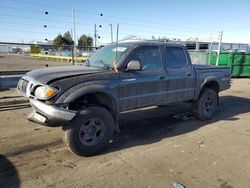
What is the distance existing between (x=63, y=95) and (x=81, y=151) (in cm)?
104

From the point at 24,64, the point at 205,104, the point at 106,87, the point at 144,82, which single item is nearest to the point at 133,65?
the point at 144,82

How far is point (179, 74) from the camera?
19.4 ft

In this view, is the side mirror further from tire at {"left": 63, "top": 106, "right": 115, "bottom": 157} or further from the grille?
the grille

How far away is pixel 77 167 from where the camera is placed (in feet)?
13.0

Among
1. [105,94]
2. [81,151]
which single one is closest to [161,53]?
[105,94]

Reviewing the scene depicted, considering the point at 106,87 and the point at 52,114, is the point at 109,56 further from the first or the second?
the point at 52,114

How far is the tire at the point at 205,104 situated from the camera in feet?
21.8

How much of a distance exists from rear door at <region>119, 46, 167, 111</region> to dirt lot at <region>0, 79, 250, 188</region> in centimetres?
79

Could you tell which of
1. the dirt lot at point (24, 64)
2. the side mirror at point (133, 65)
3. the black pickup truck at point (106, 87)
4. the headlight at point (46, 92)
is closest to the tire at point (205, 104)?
the black pickup truck at point (106, 87)

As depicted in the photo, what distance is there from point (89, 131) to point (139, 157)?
100 cm

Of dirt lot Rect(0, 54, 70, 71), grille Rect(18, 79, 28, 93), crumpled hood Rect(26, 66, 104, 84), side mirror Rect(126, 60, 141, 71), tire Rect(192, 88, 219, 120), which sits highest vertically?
side mirror Rect(126, 60, 141, 71)

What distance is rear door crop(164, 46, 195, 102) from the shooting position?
18.9 feet

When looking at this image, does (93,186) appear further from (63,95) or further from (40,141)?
(40,141)

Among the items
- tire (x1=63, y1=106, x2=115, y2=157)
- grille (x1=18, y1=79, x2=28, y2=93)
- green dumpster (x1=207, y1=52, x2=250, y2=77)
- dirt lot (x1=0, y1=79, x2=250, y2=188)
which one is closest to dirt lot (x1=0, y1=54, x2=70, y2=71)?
green dumpster (x1=207, y1=52, x2=250, y2=77)
